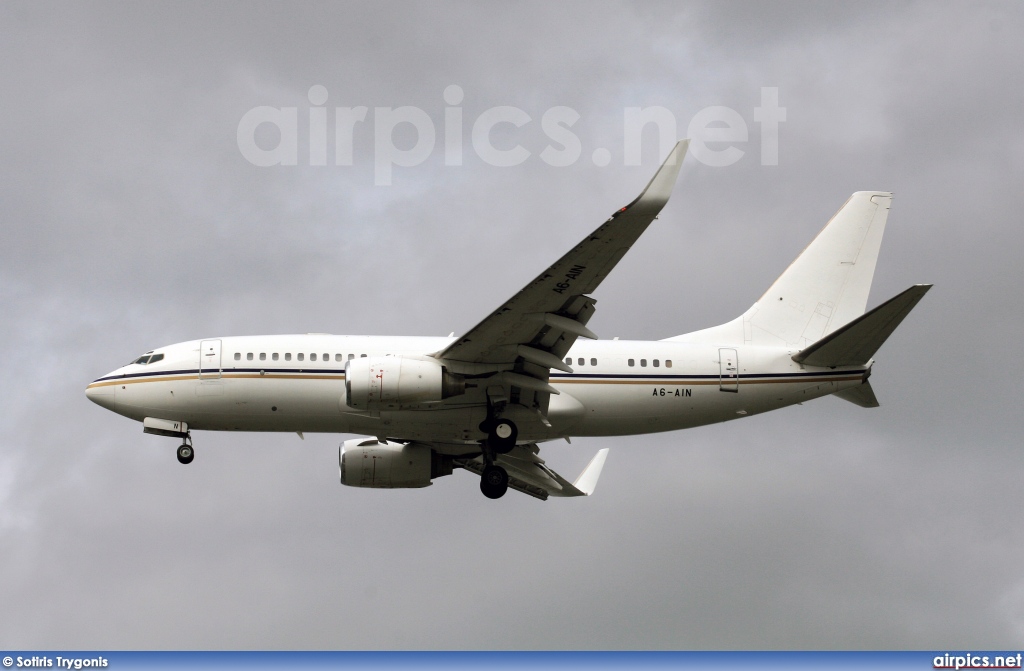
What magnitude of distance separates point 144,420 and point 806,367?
72.6 feet

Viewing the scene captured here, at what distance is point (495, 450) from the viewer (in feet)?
134

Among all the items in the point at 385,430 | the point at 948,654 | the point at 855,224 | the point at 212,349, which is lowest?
the point at 948,654

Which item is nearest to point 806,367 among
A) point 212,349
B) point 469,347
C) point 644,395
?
point 644,395

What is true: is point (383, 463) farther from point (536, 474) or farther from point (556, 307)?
point (556, 307)

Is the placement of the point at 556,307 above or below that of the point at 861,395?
above

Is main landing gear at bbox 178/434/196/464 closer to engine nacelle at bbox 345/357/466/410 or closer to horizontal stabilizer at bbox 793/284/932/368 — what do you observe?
engine nacelle at bbox 345/357/466/410

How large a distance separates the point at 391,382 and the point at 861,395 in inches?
637

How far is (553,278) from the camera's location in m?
34.7

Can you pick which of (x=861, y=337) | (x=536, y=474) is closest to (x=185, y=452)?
(x=536, y=474)

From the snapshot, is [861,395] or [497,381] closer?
[497,381]

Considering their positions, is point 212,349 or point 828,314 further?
point 828,314

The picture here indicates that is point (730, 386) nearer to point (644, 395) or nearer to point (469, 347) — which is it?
point (644, 395)

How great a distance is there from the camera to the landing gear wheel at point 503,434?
4009 centimetres

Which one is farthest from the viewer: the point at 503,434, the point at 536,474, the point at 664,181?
the point at 536,474
